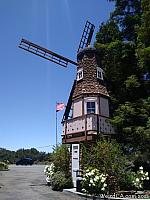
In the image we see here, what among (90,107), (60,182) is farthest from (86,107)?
(60,182)

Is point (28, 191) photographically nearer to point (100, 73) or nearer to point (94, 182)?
point (94, 182)

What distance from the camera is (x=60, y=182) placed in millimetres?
22625

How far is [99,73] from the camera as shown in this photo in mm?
29859

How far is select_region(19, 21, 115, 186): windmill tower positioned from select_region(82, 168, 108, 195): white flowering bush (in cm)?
565

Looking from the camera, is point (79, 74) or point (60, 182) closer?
point (60, 182)

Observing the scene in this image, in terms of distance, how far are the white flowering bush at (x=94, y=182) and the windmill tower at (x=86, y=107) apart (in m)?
5.65

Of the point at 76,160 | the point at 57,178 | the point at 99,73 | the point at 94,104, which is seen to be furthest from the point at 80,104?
the point at 57,178

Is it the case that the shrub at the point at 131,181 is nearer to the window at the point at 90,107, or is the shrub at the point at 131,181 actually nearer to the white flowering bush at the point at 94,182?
the white flowering bush at the point at 94,182

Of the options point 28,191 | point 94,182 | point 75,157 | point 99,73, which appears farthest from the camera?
point 99,73

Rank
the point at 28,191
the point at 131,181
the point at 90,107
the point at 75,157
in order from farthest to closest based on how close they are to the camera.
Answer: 1. the point at 90,107
2. the point at 75,157
3. the point at 28,191
4. the point at 131,181

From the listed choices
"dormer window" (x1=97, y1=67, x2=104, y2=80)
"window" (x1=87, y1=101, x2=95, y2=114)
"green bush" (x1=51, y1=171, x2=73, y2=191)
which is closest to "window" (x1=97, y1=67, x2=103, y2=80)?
"dormer window" (x1=97, y1=67, x2=104, y2=80)

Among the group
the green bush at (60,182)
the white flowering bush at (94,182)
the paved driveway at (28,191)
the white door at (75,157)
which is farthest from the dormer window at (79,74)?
the white flowering bush at (94,182)

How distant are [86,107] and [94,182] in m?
10.9

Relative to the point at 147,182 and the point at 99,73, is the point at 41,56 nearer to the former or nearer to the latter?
the point at 99,73
